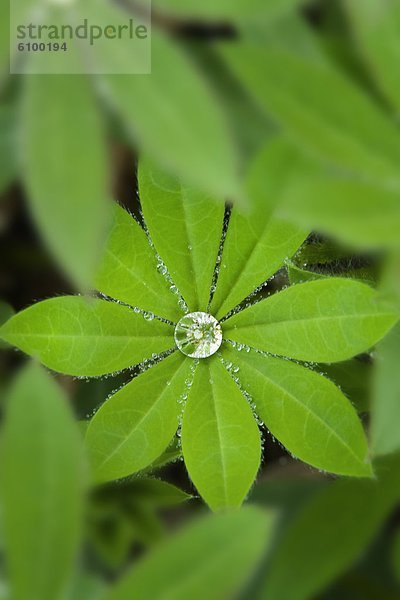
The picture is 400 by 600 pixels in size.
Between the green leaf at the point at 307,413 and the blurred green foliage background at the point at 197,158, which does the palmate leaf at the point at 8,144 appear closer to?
the blurred green foliage background at the point at 197,158

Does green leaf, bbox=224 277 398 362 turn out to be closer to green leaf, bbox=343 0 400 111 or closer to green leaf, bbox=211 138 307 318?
green leaf, bbox=211 138 307 318

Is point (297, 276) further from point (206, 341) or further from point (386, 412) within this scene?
point (386, 412)

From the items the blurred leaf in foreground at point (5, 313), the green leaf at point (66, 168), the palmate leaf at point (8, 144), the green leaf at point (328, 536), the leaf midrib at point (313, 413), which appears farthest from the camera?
the blurred leaf in foreground at point (5, 313)

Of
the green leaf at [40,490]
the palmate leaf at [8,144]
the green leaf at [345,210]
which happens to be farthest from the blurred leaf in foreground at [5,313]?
the green leaf at [345,210]

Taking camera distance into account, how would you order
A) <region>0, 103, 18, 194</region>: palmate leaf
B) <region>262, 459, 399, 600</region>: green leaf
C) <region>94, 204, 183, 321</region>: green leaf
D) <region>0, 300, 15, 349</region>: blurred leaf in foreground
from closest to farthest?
1. <region>0, 103, 18, 194</region>: palmate leaf
2. <region>262, 459, 399, 600</region>: green leaf
3. <region>94, 204, 183, 321</region>: green leaf
4. <region>0, 300, 15, 349</region>: blurred leaf in foreground

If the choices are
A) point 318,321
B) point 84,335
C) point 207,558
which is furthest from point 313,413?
point 207,558

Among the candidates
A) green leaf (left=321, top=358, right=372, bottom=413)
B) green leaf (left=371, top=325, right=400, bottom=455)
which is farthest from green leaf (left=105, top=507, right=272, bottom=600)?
green leaf (left=321, top=358, right=372, bottom=413)

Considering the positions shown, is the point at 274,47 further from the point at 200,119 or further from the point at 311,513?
the point at 311,513

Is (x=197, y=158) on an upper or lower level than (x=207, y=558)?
upper
